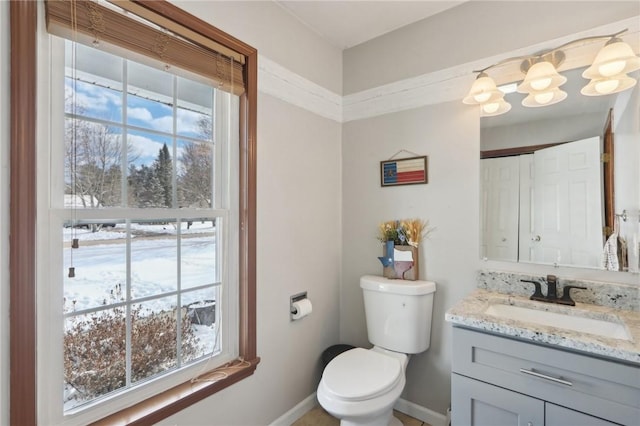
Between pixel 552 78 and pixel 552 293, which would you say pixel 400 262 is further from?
pixel 552 78

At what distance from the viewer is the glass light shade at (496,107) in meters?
1.69

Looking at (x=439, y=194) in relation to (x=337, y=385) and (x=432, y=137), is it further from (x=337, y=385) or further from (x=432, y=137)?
(x=337, y=385)

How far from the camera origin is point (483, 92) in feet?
5.44

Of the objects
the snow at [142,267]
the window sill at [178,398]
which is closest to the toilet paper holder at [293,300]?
the window sill at [178,398]

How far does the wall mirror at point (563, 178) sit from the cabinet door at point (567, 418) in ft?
2.28

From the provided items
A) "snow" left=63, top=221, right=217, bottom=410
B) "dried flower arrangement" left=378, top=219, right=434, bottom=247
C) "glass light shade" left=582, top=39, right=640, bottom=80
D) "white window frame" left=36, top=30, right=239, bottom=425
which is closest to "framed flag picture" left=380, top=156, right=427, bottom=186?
"dried flower arrangement" left=378, top=219, right=434, bottom=247

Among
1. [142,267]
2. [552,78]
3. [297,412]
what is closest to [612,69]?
[552,78]

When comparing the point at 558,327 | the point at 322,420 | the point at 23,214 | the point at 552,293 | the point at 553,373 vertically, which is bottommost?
the point at 322,420

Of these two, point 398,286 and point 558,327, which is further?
point 398,286

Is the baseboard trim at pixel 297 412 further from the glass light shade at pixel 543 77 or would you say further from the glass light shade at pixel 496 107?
the glass light shade at pixel 543 77

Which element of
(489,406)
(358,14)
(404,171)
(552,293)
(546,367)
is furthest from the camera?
(404,171)

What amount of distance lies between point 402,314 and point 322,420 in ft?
2.71

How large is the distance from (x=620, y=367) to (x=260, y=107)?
1.83 meters

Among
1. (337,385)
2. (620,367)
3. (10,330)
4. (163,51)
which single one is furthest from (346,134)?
(10,330)
